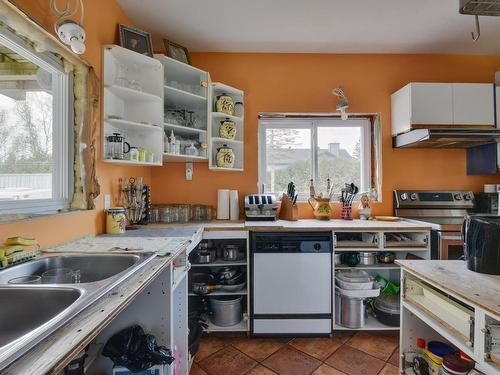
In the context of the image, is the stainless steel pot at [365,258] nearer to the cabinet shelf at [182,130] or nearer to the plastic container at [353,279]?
the plastic container at [353,279]

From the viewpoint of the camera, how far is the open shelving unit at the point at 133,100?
5.94ft

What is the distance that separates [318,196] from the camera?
8.50ft

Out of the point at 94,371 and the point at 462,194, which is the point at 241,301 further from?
the point at 462,194

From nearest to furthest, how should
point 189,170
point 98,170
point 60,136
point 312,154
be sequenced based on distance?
point 60,136 < point 98,170 < point 189,170 < point 312,154

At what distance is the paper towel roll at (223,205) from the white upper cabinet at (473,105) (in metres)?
2.13

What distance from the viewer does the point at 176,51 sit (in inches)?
91.7

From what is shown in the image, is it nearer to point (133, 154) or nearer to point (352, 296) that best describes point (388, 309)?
point (352, 296)

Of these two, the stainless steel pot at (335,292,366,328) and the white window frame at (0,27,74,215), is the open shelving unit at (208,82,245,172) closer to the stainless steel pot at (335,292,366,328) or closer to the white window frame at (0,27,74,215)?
the white window frame at (0,27,74,215)

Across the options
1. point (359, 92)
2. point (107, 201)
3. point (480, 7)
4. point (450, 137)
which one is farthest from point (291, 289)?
point (480, 7)

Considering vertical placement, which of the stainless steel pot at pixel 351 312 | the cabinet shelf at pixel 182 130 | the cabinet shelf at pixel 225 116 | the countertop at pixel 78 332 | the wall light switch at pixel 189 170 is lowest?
the stainless steel pot at pixel 351 312

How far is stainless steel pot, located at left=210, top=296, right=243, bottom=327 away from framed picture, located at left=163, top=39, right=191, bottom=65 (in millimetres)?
2088

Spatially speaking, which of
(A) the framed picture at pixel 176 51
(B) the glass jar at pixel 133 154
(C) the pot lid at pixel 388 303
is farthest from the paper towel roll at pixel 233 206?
(C) the pot lid at pixel 388 303

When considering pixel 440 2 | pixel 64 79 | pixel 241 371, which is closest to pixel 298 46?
pixel 440 2

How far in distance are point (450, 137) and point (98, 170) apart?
274cm
